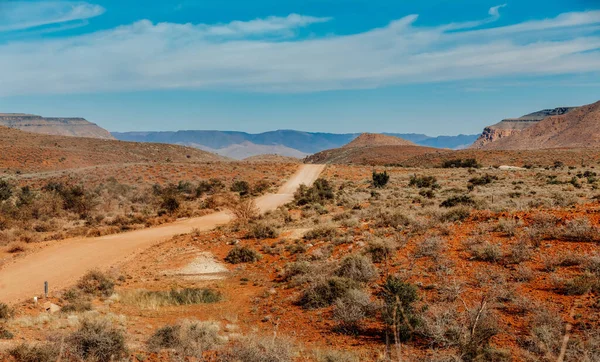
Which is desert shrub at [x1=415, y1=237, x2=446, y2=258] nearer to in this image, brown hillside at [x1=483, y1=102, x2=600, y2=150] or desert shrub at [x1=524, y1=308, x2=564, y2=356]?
desert shrub at [x1=524, y1=308, x2=564, y2=356]

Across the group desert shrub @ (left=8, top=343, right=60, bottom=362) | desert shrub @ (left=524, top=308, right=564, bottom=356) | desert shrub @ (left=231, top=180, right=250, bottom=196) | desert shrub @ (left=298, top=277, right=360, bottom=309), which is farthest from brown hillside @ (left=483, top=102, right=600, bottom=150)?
desert shrub @ (left=8, top=343, right=60, bottom=362)

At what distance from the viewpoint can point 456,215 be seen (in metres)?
15.2

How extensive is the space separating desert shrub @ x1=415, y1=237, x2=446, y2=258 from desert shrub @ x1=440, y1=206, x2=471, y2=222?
2643 millimetres

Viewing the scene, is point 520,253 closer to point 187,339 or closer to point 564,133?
point 187,339

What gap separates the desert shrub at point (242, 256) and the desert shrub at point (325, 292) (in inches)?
186

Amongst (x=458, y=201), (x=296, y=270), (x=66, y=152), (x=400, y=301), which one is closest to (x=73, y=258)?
(x=296, y=270)

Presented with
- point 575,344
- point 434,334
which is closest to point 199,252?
point 434,334

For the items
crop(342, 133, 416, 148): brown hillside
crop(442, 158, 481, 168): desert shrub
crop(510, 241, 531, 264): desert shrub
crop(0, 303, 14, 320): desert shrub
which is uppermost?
crop(342, 133, 416, 148): brown hillside

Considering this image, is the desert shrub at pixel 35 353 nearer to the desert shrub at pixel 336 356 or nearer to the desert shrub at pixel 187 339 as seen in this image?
the desert shrub at pixel 187 339

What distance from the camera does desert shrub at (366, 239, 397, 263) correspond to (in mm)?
12836

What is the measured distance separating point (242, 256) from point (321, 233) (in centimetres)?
343

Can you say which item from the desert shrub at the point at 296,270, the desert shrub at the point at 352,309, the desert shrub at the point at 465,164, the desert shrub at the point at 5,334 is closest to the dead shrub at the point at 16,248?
the desert shrub at the point at 5,334

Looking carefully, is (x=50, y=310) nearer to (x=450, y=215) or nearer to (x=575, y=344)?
(x=575, y=344)

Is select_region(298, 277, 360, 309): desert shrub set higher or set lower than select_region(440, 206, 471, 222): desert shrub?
lower
